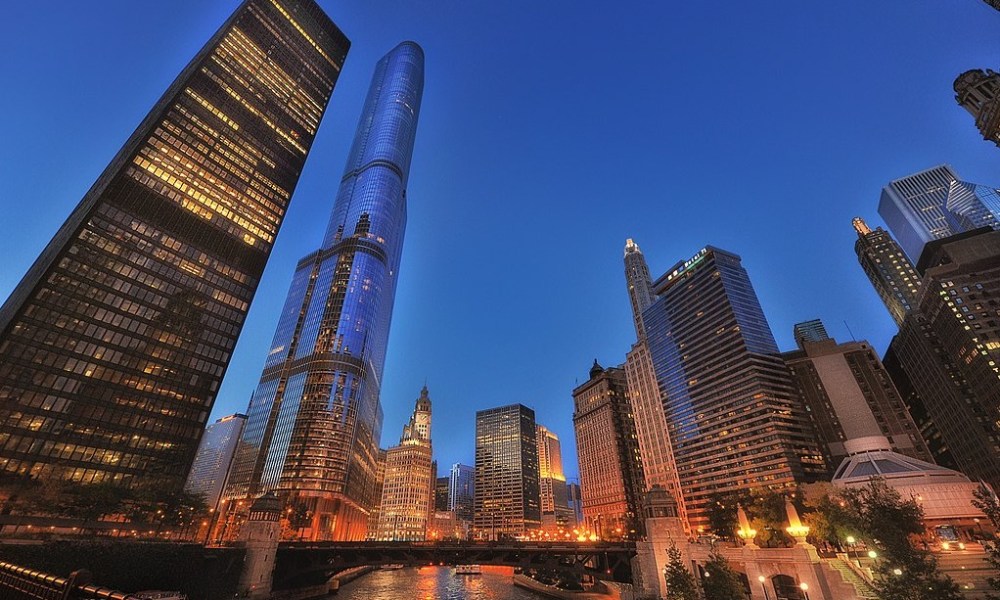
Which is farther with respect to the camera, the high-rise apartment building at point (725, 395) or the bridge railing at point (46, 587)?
the high-rise apartment building at point (725, 395)

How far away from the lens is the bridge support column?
58062mm

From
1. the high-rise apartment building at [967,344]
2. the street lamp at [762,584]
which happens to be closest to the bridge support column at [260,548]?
the street lamp at [762,584]

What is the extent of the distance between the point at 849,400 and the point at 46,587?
669 ft

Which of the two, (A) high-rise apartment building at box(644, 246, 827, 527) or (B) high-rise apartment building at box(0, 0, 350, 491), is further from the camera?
(A) high-rise apartment building at box(644, 246, 827, 527)

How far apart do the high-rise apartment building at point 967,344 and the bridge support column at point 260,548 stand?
545ft

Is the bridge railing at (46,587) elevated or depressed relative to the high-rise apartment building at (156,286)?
depressed

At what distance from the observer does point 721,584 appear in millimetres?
42875

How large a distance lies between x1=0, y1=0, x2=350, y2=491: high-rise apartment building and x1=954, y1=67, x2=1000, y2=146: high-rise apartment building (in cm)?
17228

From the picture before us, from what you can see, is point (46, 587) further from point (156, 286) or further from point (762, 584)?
point (156, 286)

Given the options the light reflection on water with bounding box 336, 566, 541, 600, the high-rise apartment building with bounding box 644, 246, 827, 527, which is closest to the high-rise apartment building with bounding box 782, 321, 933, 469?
the high-rise apartment building with bounding box 644, 246, 827, 527

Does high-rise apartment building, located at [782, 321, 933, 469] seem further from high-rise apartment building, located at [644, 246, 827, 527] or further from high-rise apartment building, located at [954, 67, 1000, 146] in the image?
high-rise apartment building, located at [954, 67, 1000, 146]

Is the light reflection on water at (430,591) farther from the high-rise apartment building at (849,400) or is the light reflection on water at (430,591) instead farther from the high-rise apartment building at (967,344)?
the high-rise apartment building at (967,344)

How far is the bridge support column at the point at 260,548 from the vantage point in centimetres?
5806

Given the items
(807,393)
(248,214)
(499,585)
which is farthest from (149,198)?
(807,393)
